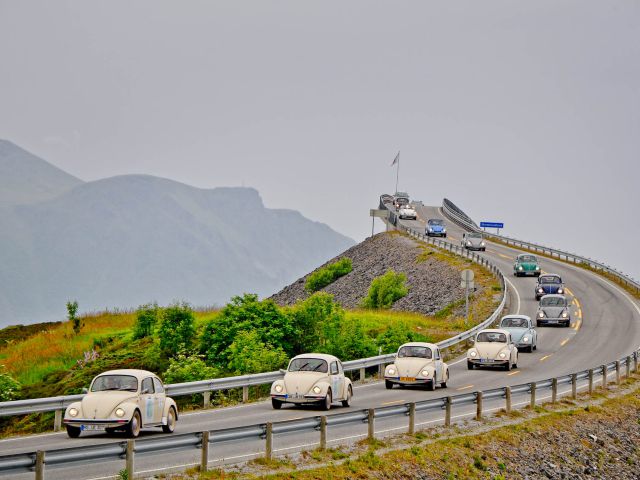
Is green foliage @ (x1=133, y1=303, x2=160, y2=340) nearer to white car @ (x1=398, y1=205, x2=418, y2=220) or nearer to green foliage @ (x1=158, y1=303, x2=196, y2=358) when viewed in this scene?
green foliage @ (x1=158, y1=303, x2=196, y2=358)

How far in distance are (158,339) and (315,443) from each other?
23.2 m

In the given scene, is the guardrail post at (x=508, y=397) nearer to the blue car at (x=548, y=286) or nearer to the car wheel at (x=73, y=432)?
the car wheel at (x=73, y=432)

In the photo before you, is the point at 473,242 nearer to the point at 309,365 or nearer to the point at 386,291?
the point at 386,291

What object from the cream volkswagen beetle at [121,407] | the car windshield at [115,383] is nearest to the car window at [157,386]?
the cream volkswagen beetle at [121,407]

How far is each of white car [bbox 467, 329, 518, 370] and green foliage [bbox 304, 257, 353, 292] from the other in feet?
194

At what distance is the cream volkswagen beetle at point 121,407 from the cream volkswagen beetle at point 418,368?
11602 mm

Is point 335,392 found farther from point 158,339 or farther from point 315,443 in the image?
point 158,339

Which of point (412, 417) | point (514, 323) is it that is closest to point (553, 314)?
point (514, 323)

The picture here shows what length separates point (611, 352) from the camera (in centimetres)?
4412

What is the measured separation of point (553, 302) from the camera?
5381cm

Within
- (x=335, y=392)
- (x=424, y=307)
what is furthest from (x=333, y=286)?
(x=335, y=392)

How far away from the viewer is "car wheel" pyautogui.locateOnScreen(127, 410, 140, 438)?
59.1 feet

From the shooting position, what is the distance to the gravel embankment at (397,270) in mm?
69750

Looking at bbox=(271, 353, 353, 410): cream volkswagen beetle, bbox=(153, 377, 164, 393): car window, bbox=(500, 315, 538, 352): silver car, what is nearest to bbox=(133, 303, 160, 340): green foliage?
bbox=(500, 315, 538, 352): silver car
